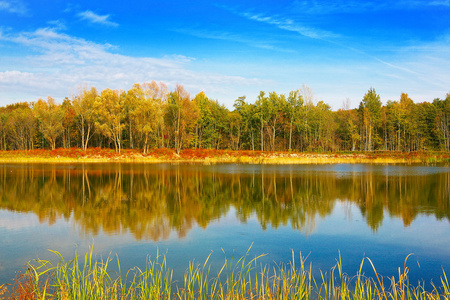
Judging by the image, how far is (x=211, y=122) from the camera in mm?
76750

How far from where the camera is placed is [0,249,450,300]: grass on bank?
5262mm

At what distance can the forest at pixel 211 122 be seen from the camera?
61.8 metres

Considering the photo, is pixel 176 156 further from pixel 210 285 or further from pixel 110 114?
pixel 210 285

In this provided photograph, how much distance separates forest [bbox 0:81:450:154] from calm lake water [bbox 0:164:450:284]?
133 feet

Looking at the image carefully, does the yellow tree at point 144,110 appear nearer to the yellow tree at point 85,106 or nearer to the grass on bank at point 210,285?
the yellow tree at point 85,106

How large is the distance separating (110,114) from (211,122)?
77.3 feet

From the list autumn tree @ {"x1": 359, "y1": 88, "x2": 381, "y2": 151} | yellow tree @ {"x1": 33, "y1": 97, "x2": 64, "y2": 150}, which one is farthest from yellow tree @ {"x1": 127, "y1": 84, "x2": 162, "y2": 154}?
autumn tree @ {"x1": 359, "y1": 88, "x2": 381, "y2": 151}

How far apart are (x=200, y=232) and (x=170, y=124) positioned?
2232 inches

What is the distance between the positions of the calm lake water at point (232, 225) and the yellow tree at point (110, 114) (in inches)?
1574

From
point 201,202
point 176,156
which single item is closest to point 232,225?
point 201,202

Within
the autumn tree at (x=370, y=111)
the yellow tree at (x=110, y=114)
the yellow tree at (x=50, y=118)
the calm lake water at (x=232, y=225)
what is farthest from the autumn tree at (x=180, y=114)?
the calm lake water at (x=232, y=225)

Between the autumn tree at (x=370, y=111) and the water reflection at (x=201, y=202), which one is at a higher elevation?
the autumn tree at (x=370, y=111)

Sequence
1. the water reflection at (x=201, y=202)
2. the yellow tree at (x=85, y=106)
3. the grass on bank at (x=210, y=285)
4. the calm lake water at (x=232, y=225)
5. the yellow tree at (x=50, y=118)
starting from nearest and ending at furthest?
the grass on bank at (x=210, y=285), the calm lake water at (x=232, y=225), the water reflection at (x=201, y=202), the yellow tree at (x=85, y=106), the yellow tree at (x=50, y=118)

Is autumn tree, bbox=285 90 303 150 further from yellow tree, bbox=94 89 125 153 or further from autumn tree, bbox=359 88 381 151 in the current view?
yellow tree, bbox=94 89 125 153
